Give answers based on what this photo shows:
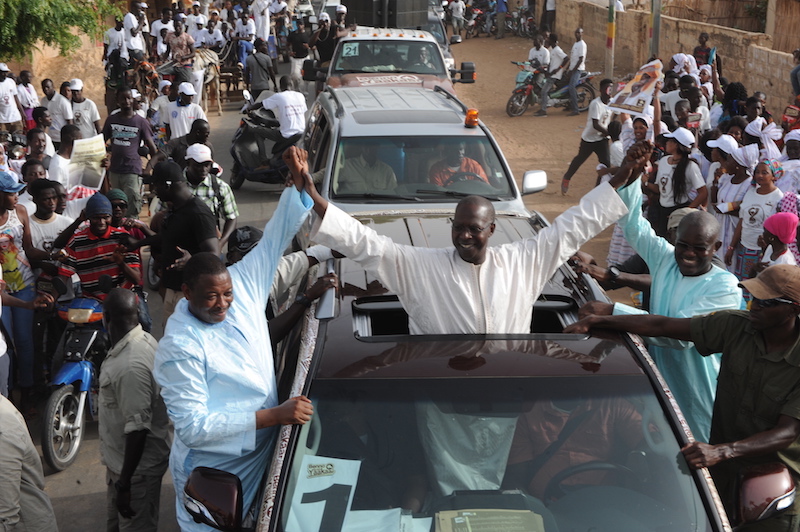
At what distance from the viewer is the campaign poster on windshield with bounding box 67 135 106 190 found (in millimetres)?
8547

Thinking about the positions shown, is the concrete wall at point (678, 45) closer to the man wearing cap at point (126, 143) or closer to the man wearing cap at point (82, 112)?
the man wearing cap at point (126, 143)

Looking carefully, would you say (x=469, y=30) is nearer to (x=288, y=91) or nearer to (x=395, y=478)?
(x=288, y=91)

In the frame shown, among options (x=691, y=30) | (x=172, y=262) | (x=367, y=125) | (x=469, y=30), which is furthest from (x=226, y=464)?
(x=469, y=30)

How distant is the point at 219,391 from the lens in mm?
3398

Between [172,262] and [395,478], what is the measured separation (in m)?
3.35

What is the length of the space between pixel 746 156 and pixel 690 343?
470cm

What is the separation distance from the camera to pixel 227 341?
348cm

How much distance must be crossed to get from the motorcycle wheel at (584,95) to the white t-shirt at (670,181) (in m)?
11.7

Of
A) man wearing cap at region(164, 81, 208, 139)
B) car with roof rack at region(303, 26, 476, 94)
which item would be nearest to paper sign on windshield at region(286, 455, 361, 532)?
man wearing cap at region(164, 81, 208, 139)

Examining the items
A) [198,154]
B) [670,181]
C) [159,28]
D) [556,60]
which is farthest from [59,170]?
[159,28]

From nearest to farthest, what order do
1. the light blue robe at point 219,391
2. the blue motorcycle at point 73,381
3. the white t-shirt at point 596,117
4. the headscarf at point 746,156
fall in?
the light blue robe at point 219,391 < the blue motorcycle at point 73,381 < the headscarf at point 746,156 < the white t-shirt at point 596,117

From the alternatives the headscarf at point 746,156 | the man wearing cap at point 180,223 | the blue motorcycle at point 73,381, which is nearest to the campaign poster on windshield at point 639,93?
the headscarf at point 746,156

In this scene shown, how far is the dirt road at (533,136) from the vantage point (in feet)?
41.9

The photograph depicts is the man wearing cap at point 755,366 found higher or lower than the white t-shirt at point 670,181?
higher
